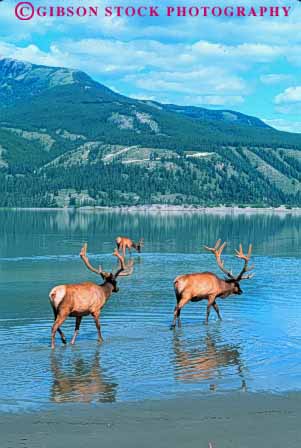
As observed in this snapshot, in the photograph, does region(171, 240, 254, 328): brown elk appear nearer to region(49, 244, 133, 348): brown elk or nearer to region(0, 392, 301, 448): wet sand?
region(49, 244, 133, 348): brown elk

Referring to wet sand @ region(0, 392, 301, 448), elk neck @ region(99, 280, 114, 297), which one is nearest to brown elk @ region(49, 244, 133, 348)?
elk neck @ region(99, 280, 114, 297)

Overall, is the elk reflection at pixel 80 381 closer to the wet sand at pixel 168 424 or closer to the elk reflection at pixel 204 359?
the wet sand at pixel 168 424

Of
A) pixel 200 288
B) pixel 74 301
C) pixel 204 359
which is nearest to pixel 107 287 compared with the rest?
pixel 74 301

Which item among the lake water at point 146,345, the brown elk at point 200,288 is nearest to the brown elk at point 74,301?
the lake water at point 146,345

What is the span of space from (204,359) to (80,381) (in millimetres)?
4096

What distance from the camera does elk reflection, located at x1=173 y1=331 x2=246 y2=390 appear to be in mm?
18328

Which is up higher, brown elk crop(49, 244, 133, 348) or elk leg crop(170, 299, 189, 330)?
brown elk crop(49, 244, 133, 348)

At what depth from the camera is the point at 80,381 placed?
58.7ft

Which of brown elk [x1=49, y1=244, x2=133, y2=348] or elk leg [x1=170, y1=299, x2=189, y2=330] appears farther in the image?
elk leg [x1=170, y1=299, x2=189, y2=330]

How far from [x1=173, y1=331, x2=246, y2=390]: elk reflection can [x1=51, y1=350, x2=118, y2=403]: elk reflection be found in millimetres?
2061

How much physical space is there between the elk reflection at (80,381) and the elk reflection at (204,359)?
2.06 meters

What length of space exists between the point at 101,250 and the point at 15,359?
130 ft

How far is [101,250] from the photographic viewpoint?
59625 mm

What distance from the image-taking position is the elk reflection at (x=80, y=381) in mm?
16328
